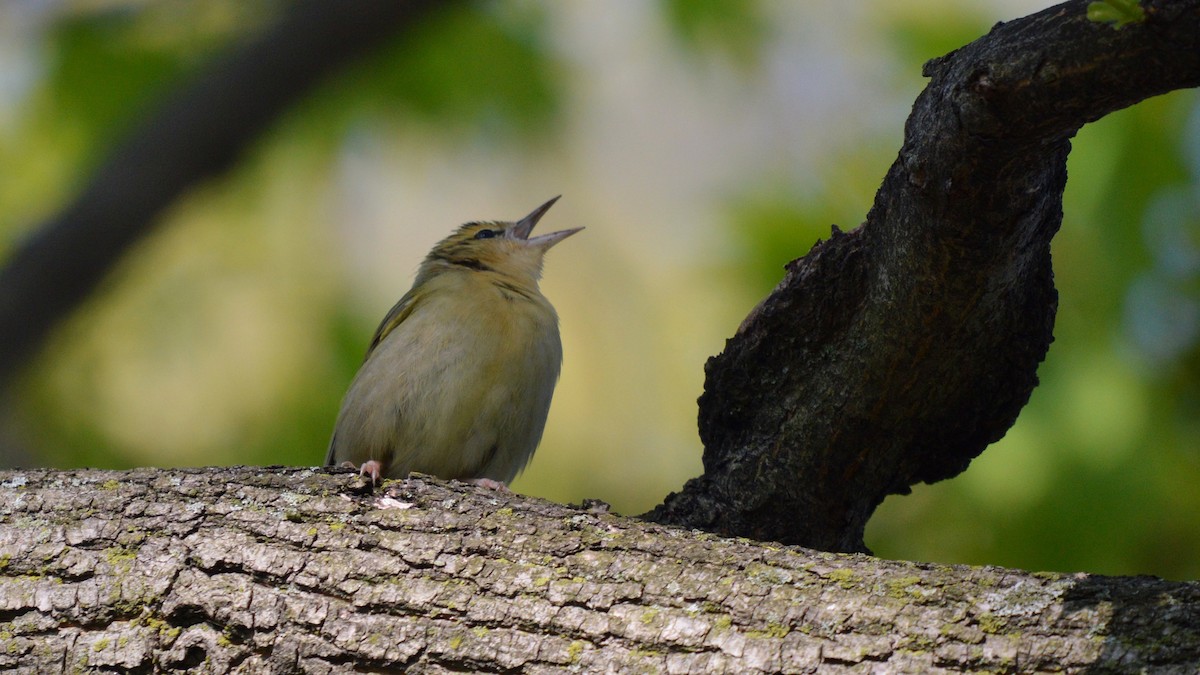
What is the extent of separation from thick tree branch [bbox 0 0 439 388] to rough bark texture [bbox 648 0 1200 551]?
10.3 ft

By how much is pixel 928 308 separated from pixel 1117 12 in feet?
4.48

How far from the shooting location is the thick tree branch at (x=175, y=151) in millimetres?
5926

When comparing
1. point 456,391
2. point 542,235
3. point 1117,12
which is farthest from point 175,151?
point 1117,12

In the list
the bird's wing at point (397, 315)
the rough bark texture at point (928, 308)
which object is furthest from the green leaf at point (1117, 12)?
the bird's wing at point (397, 315)

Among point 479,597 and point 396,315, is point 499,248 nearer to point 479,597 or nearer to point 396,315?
point 396,315

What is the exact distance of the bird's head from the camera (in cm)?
750

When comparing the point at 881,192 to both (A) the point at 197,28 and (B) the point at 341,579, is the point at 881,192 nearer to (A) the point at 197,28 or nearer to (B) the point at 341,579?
(B) the point at 341,579

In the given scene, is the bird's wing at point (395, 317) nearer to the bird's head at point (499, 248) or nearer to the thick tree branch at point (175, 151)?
the bird's head at point (499, 248)

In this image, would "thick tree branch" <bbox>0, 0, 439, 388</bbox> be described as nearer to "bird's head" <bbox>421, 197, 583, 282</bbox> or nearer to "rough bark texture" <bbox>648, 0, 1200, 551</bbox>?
"bird's head" <bbox>421, 197, 583, 282</bbox>

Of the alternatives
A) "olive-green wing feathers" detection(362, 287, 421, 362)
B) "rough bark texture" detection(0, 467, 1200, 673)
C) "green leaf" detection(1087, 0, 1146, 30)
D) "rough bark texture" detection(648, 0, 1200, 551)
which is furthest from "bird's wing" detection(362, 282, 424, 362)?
"green leaf" detection(1087, 0, 1146, 30)

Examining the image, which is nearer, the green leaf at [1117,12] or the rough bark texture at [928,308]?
the green leaf at [1117,12]

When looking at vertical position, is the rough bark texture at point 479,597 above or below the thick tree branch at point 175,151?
below

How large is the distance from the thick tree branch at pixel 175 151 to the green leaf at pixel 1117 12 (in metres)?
4.61

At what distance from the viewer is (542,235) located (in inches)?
306
